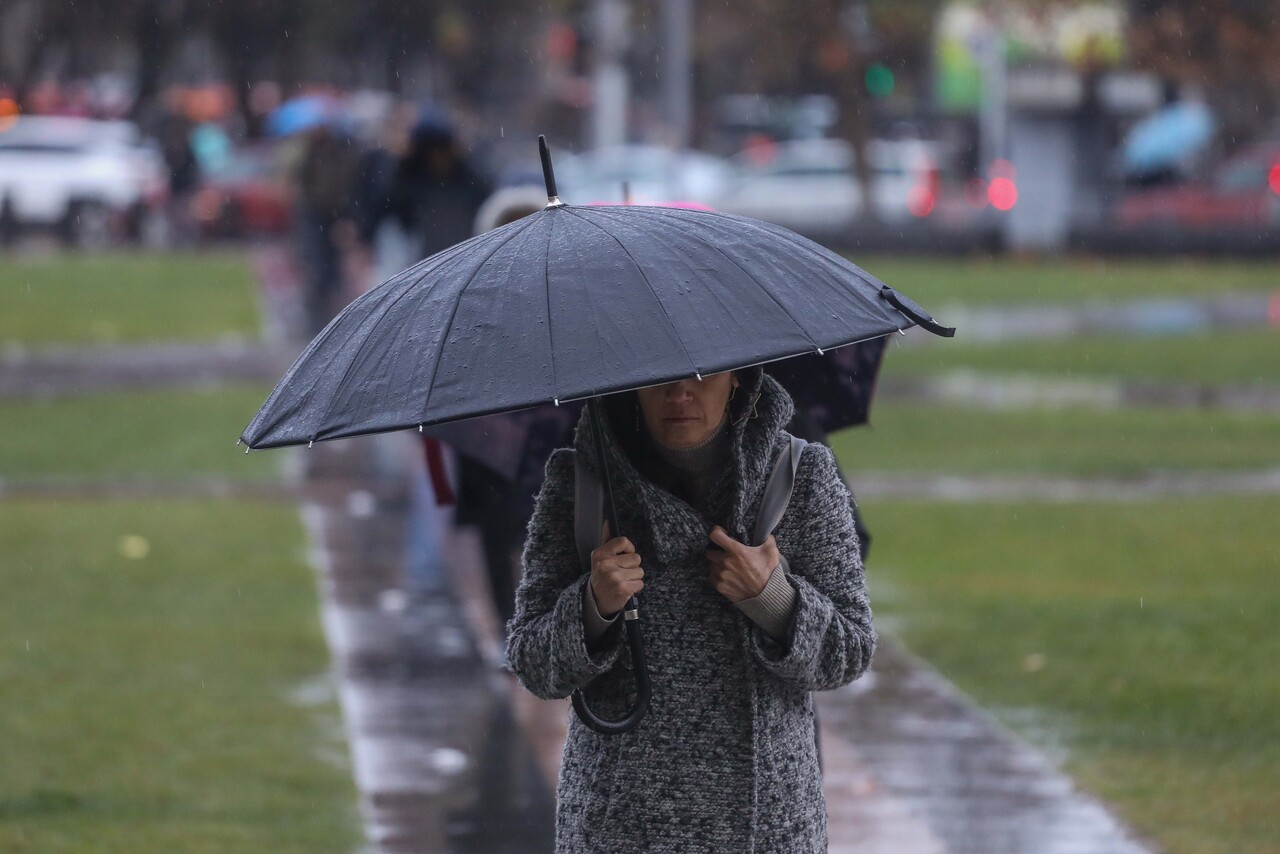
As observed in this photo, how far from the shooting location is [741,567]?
328 cm

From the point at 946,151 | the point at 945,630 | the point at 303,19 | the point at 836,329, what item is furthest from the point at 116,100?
the point at 836,329

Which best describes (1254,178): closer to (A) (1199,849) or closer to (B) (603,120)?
(B) (603,120)

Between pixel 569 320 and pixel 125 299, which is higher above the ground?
pixel 569 320

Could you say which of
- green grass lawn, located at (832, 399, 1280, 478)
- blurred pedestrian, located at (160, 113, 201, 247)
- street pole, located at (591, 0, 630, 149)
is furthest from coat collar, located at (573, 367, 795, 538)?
blurred pedestrian, located at (160, 113, 201, 247)

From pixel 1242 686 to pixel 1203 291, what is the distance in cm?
1784

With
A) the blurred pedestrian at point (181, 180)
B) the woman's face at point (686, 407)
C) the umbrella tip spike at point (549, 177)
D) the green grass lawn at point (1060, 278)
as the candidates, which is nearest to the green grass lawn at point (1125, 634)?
the woman's face at point (686, 407)

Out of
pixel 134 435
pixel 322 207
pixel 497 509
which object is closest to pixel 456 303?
pixel 497 509

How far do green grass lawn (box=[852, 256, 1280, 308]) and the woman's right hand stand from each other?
1783 centimetres

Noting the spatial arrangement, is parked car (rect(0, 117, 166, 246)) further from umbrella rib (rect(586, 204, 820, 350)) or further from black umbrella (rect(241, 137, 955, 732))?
umbrella rib (rect(586, 204, 820, 350))

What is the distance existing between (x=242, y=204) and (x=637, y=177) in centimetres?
684

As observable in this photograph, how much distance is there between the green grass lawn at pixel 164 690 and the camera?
568 cm

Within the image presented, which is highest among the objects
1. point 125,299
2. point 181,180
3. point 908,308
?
point 908,308

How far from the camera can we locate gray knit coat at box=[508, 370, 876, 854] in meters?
3.37

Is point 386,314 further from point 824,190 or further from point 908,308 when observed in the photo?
point 824,190
